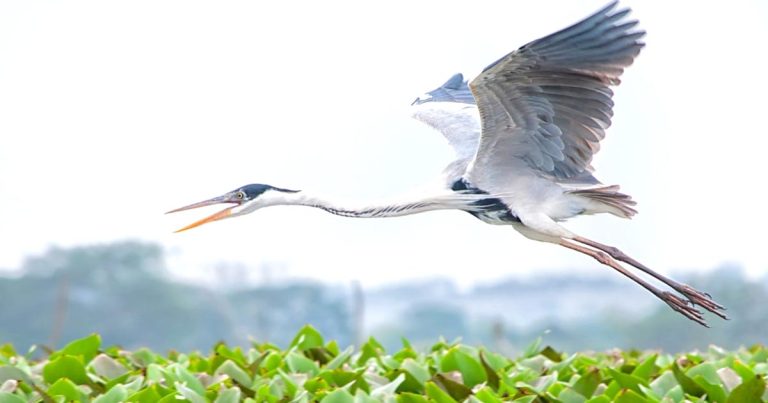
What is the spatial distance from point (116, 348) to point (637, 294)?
2137cm

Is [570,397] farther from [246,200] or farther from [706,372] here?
[246,200]

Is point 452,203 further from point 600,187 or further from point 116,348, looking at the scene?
point 116,348

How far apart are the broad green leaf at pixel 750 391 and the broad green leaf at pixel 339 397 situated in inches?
40.4

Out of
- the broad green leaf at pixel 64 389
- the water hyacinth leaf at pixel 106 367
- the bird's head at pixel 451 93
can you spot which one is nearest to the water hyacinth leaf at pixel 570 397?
the broad green leaf at pixel 64 389

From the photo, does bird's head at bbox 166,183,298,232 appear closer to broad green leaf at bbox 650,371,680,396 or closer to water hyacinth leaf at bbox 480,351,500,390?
water hyacinth leaf at bbox 480,351,500,390

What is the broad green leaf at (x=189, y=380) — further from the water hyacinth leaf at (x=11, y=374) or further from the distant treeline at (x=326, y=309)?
the distant treeline at (x=326, y=309)

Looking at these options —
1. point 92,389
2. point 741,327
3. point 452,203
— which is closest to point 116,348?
point 92,389

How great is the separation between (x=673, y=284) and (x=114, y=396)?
237 centimetres

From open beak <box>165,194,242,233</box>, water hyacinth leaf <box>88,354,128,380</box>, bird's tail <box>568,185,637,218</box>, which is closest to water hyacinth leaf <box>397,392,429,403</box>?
water hyacinth leaf <box>88,354,128,380</box>

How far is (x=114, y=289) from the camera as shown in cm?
3195

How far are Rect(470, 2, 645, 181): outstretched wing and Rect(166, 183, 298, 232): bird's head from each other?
0.81 m

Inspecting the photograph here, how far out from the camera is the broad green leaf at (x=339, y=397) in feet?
11.3

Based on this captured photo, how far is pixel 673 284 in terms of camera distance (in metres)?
5.16

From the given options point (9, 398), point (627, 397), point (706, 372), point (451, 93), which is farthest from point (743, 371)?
point (451, 93)
